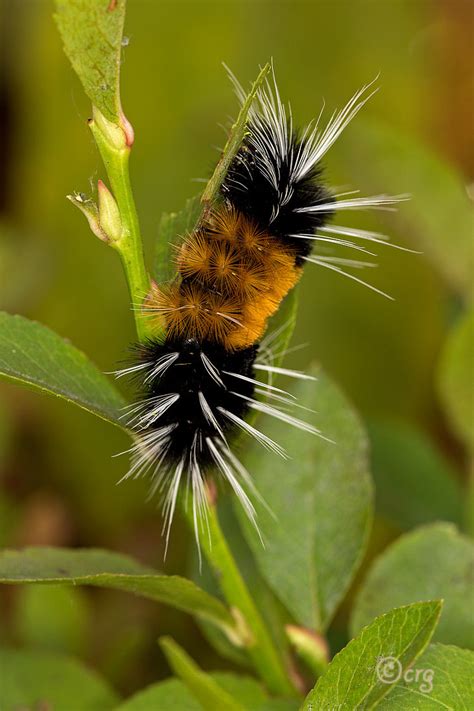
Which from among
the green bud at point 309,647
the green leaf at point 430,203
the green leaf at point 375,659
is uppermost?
the green leaf at point 430,203

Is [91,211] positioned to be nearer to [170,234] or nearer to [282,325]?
[170,234]

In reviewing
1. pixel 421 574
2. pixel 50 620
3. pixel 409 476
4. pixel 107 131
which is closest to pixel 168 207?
pixel 409 476

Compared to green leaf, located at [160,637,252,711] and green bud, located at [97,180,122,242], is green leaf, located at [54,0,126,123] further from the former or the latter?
green leaf, located at [160,637,252,711]

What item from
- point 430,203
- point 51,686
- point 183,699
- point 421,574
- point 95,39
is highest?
point 430,203

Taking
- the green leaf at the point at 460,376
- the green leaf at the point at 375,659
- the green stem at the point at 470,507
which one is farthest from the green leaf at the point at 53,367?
the green stem at the point at 470,507

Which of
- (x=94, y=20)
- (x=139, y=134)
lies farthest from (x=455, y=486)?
(x=139, y=134)

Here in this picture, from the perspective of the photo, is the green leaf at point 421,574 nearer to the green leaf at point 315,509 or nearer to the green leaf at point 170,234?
the green leaf at point 315,509

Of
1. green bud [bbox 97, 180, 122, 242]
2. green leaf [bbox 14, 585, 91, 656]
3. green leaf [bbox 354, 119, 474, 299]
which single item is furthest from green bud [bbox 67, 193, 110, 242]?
green leaf [bbox 14, 585, 91, 656]

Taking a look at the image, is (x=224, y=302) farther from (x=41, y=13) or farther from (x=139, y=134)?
(x=41, y=13)
